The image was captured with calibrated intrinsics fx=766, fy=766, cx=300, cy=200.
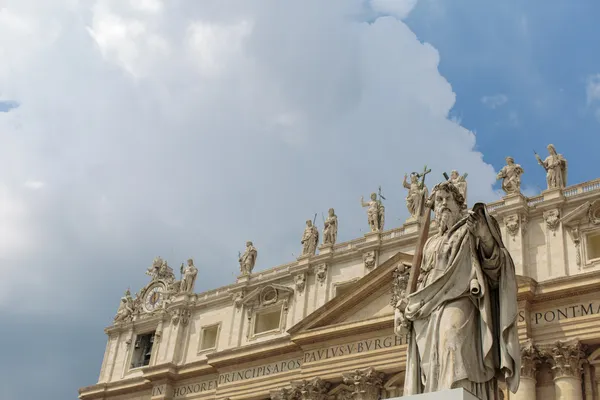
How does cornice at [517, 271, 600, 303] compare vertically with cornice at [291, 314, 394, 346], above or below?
above

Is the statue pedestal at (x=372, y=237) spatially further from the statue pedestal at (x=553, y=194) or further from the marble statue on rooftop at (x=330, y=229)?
the statue pedestal at (x=553, y=194)

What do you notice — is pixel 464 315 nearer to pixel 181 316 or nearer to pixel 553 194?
pixel 553 194

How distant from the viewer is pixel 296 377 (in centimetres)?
2997

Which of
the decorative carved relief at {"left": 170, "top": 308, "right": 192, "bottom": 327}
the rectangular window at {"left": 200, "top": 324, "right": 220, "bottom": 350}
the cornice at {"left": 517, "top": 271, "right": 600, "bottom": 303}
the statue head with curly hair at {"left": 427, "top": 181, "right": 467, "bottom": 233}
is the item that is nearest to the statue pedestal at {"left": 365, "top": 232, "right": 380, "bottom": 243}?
the cornice at {"left": 517, "top": 271, "right": 600, "bottom": 303}

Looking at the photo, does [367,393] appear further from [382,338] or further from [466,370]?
[466,370]

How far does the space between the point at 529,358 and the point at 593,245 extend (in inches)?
191

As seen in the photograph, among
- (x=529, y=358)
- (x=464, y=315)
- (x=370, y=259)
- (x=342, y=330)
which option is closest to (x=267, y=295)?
(x=370, y=259)

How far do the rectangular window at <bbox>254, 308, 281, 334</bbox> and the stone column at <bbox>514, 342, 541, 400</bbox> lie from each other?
1207cm

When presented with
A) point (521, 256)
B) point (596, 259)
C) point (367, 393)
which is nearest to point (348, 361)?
point (367, 393)

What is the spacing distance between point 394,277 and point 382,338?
227 cm

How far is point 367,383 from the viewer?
89.3 feet

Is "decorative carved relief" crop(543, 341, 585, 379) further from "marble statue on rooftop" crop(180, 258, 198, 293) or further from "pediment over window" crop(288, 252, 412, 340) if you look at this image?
"marble statue on rooftop" crop(180, 258, 198, 293)

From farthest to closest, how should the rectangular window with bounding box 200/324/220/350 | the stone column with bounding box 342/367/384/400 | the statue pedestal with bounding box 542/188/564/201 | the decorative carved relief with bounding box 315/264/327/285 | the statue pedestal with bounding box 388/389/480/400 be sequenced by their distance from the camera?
the rectangular window with bounding box 200/324/220/350 < the decorative carved relief with bounding box 315/264/327/285 < the stone column with bounding box 342/367/384/400 < the statue pedestal with bounding box 542/188/564/201 < the statue pedestal with bounding box 388/389/480/400

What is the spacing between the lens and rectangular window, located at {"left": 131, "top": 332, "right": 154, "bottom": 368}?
126 feet
